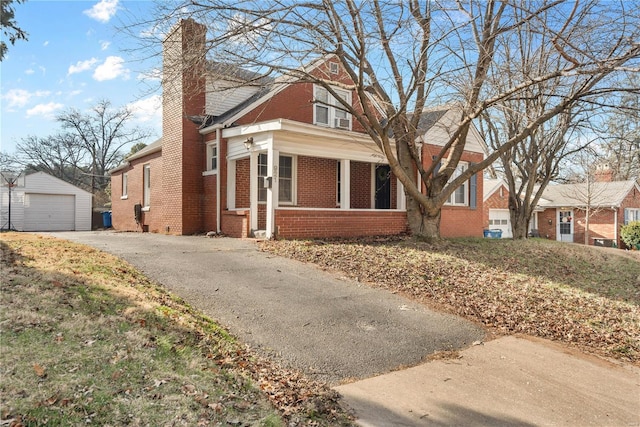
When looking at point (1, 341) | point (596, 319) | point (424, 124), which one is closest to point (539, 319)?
point (596, 319)

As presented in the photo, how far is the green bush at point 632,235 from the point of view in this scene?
24875mm

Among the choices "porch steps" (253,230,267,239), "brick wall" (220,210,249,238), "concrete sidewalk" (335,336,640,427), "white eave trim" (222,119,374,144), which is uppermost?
"white eave trim" (222,119,374,144)

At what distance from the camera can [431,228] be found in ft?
37.9

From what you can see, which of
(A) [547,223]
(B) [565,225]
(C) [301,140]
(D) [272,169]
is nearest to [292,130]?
(C) [301,140]

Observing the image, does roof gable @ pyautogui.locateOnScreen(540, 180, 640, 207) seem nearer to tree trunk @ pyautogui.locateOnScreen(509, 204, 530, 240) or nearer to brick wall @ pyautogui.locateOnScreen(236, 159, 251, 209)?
tree trunk @ pyautogui.locateOnScreen(509, 204, 530, 240)

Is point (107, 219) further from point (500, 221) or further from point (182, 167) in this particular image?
point (500, 221)

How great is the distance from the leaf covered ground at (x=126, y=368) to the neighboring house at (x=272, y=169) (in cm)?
627

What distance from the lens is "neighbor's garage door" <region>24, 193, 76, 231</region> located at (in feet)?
72.7

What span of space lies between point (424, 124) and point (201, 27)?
31.2 feet

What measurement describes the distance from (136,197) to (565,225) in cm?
2814

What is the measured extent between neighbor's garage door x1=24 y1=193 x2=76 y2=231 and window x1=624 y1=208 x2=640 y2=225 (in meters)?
35.2

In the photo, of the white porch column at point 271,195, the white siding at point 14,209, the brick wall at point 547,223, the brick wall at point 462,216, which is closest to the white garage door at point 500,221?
the brick wall at point 547,223

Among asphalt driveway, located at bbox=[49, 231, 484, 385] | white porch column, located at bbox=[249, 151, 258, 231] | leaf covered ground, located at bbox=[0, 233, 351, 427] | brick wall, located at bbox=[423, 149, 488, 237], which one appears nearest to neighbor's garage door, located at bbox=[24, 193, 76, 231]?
white porch column, located at bbox=[249, 151, 258, 231]

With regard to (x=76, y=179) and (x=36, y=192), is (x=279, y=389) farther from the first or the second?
(x=76, y=179)
